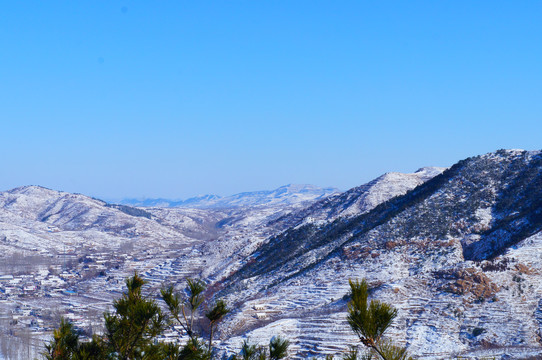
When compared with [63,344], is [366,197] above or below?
above

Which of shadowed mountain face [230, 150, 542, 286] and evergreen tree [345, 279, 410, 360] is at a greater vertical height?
shadowed mountain face [230, 150, 542, 286]

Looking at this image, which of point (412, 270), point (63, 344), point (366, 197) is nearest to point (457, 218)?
point (412, 270)

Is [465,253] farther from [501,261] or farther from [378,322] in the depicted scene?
[378,322]

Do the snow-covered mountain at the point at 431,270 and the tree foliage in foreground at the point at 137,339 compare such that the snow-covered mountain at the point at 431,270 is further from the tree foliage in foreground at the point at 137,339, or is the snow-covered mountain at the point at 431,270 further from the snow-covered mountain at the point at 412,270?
the tree foliage in foreground at the point at 137,339

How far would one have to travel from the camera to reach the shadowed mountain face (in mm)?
70562

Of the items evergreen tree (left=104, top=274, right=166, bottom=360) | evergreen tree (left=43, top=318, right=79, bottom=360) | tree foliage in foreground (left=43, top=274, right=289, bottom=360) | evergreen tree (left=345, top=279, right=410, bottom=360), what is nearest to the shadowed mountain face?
tree foliage in foreground (left=43, top=274, right=289, bottom=360)

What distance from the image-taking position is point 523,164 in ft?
293

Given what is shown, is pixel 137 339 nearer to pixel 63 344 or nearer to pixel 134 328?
pixel 134 328

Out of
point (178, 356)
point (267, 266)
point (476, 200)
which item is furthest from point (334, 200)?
point (178, 356)

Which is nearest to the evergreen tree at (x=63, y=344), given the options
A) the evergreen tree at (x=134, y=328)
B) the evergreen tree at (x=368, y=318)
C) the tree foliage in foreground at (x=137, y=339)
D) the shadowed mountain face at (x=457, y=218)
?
the tree foliage in foreground at (x=137, y=339)

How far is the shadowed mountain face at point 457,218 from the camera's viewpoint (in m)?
70.6

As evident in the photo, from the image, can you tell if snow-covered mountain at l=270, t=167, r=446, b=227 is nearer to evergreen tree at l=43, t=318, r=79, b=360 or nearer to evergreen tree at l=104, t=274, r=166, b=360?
evergreen tree at l=104, t=274, r=166, b=360

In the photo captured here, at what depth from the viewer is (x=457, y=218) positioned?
7675cm

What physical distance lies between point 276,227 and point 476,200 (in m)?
72.8
